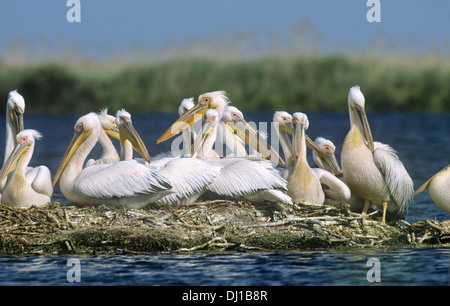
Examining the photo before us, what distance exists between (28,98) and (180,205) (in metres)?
19.7

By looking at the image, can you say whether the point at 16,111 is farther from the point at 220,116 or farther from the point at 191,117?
the point at 220,116

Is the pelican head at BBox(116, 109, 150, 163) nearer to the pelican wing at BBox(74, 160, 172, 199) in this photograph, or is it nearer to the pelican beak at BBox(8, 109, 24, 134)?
the pelican wing at BBox(74, 160, 172, 199)

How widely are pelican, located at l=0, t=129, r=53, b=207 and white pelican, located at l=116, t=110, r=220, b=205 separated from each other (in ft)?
4.03

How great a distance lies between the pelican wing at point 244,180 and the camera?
855cm

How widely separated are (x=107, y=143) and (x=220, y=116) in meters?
1.42

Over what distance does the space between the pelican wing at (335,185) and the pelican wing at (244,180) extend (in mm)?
578

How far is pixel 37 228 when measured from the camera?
801 cm

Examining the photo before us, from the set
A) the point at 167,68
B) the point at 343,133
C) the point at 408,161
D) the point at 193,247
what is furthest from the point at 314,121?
the point at 193,247

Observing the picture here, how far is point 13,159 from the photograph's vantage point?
9156mm

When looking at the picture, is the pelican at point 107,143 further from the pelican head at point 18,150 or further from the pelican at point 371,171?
the pelican at point 371,171

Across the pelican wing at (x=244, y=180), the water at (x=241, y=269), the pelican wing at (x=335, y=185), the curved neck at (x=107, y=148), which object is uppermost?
the curved neck at (x=107, y=148)

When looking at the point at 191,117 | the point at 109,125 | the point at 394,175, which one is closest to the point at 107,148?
the point at 109,125

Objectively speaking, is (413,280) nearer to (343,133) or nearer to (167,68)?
(343,133)

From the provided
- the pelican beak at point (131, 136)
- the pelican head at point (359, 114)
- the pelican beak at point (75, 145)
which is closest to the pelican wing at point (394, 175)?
the pelican head at point (359, 114)
